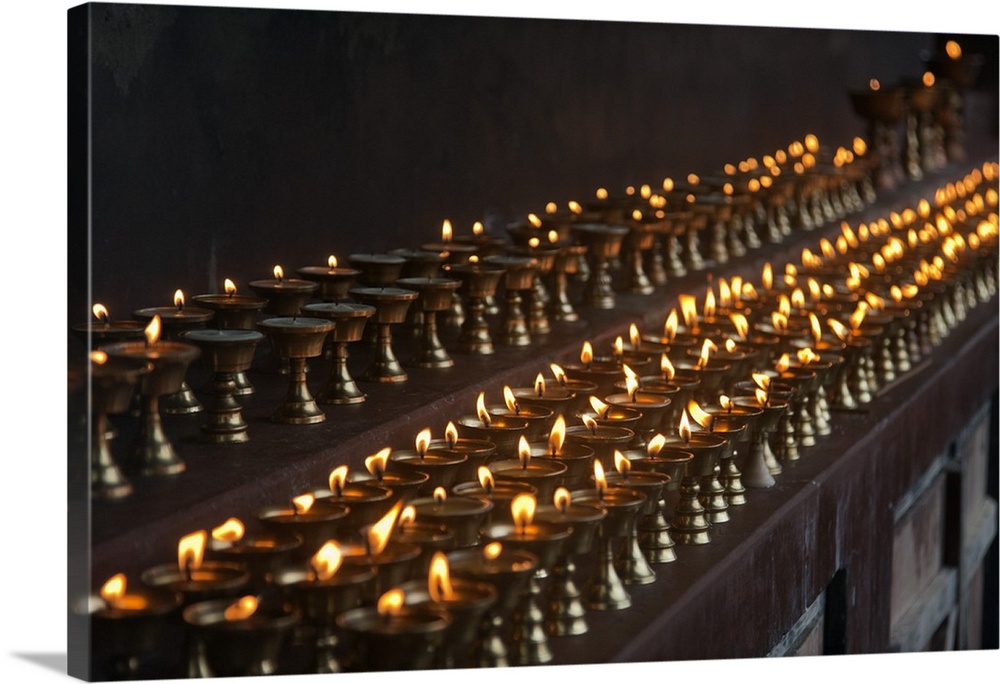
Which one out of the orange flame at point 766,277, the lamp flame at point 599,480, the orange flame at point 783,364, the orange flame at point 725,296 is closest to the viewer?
the lamp flame at point 599,480

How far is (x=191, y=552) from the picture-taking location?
2.44m

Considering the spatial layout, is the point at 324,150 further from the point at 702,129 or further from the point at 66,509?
the point at 702,129

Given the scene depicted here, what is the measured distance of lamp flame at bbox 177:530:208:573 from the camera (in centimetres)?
239

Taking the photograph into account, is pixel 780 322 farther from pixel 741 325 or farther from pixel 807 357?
pixel 807 357

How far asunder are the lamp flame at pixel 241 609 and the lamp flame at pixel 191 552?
0.10 metres

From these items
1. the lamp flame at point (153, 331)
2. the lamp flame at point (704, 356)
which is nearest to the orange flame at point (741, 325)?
the lamp flame at point (704, 356)

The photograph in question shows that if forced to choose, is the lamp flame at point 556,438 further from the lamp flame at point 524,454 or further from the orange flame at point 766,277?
the orange flame at point 766,277

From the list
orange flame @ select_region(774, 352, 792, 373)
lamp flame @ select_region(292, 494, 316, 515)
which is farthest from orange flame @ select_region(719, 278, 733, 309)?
lamp flame @ select_region(292, 494, 316, 515)

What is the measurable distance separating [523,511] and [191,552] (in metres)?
0.51

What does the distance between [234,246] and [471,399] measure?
2.07ft

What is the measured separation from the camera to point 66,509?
8.61 ft

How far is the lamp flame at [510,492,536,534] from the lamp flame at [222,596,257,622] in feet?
1.46

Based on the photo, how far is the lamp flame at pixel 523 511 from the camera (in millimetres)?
2541

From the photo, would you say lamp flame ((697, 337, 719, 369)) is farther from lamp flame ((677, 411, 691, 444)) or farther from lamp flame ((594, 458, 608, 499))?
lamp flame ((594, 458, 608, 499))
